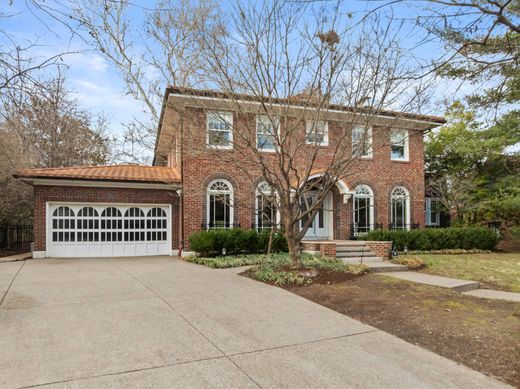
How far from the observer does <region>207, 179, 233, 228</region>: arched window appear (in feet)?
48.5

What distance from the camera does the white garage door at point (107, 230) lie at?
14461 millimetres

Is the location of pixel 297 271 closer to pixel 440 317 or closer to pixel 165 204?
pixel 440 317

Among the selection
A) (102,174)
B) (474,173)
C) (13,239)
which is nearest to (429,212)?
(474,173)

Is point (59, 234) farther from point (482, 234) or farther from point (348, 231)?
point (482, 234)

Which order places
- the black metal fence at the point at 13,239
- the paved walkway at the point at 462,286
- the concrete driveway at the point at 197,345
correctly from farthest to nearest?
the black metal fence at the point at 13,239 < the paved walkway at the point at 462,286 < the concrete driveway at the point at 197,345

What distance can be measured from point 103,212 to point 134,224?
4.15 feet

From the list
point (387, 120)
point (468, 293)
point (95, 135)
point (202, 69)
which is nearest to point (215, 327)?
point (468, 293)

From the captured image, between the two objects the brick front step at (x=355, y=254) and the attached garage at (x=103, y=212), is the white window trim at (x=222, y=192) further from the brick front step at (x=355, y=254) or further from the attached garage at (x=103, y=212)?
the brick front step at (x=355, y=254)

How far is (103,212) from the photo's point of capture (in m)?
14.9

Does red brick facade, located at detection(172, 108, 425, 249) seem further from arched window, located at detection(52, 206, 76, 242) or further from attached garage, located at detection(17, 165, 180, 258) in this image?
arched window, located at detection(52, 206, 76, 242)

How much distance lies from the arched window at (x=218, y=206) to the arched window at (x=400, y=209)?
24.7 feet

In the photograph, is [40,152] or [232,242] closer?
[232,242]

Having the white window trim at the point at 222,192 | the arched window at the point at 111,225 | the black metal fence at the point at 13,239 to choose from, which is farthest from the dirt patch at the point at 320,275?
the black metal fence at the point at 13,239

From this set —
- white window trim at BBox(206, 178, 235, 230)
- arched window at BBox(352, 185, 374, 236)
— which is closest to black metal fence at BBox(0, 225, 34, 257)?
white window trim at BBox(206, 178, 235, 230)
